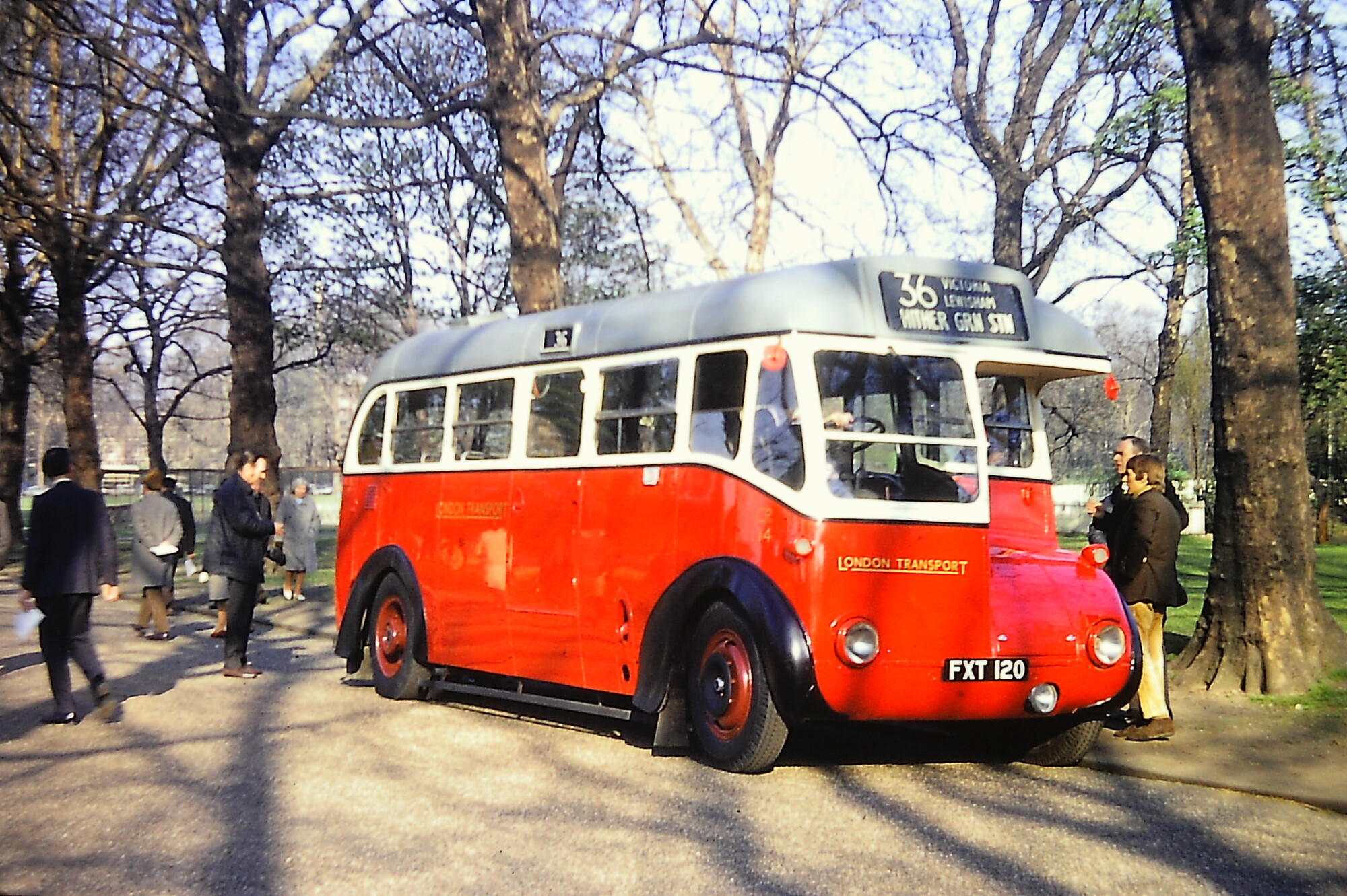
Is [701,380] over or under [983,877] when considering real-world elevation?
→ over

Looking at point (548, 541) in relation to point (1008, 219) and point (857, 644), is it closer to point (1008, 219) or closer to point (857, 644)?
point (857, 644)

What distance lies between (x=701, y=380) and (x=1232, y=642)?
4534mm

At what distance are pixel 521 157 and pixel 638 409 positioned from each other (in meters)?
8.20

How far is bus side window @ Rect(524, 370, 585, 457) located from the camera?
35.5 ft

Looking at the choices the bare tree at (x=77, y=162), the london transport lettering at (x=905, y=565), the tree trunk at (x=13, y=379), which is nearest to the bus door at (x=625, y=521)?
the london transport lettering at (x=905, y=565)

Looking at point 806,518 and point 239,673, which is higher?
point 806,518

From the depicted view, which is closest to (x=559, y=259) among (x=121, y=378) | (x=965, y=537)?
(x=965, y=537)

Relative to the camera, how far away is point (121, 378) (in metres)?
80.3

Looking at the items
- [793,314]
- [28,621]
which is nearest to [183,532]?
[28,621]

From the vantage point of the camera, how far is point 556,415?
36.3 feet

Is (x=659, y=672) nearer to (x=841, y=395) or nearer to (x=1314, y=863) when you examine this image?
(x=841, y=395)

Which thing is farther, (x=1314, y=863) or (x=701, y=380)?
(x=701, y=380)

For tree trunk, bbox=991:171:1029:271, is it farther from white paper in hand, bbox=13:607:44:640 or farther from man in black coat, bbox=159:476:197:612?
white paper in hand, bbox=13:607:44:640

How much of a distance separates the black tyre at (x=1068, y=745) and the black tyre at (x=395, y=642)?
198 inches
